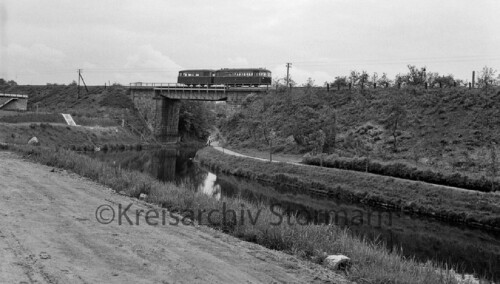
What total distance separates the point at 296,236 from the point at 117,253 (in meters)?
4.64

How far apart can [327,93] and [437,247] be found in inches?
1707

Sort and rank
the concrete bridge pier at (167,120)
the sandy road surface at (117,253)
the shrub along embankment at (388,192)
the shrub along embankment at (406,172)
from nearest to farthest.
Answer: the sandy road surface at (117,253)
the shrub along embankment at (388,192)
the shrub along embankment at (406,172)
the concrete bridge pier at (167,120)

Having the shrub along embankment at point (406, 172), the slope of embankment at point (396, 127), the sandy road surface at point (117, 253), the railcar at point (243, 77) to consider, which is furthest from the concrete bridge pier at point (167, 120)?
the sandy road surface at point (117, 253)

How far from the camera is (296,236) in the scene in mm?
10852

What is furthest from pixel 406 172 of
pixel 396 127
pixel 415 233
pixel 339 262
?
pixel 339 262

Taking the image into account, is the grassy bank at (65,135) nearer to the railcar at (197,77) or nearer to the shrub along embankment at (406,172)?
the railcar at (197,77)

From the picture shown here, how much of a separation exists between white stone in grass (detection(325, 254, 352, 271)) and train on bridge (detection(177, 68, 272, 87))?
5919 centimetres

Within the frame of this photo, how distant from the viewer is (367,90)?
55.7m

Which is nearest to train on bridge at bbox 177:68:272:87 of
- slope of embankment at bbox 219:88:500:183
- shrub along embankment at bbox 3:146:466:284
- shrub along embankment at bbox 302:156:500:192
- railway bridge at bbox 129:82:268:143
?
railway bridge at bbox 129:82:268:143

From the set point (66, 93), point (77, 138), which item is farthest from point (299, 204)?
point (66, 93)

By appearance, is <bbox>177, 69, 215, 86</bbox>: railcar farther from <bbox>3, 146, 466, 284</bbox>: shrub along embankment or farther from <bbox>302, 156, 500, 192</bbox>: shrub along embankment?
<bbox>3, 146, 466, 284</bbox>: shrub along embankment

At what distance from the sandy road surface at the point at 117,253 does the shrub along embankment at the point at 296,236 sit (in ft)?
1.95

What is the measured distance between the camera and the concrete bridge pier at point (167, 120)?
82.2 meters

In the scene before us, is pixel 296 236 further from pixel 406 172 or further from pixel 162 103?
pixel 162 103
